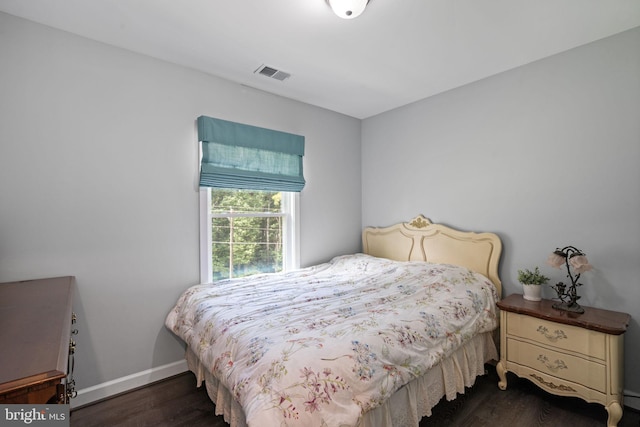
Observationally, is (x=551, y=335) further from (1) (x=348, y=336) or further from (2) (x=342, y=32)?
(2) (x=342, y=32)

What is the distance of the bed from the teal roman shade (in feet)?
2.93

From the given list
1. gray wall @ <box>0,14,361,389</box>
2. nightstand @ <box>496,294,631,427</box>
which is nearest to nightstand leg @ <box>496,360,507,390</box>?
nightstand @ <box>496,294,631,427</box>

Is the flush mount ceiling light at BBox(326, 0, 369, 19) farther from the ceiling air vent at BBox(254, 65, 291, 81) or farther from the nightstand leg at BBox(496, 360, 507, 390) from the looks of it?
the nightstand leg at BBox(496, 360, 507, 390)

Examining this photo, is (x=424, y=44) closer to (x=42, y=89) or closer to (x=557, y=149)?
(x=557, y=149)

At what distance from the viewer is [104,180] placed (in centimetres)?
215

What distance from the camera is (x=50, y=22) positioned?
1.94 metres

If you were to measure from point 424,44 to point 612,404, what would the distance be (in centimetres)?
260

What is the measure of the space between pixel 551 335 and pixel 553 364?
0.62 ft

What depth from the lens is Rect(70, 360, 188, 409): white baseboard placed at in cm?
206

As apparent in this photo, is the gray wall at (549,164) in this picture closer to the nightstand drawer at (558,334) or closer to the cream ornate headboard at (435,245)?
the cream ornate headboard at (435,245)

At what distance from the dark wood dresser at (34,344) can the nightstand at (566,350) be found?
2.53 m

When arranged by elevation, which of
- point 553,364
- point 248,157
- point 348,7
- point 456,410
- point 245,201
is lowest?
point 456,410

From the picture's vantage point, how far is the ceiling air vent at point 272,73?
2533 millimetres

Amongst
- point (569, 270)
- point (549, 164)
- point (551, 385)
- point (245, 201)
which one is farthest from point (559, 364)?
point (245, 201)
